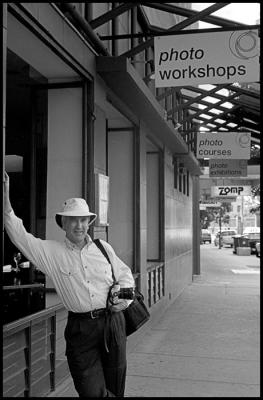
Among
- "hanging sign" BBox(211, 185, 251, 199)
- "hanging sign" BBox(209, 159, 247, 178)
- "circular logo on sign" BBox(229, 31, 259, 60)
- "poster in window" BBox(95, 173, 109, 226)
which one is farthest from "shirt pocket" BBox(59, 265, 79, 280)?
"hanging sign" BBox(211, 185, 251, 199)

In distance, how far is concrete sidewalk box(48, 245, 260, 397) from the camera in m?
5.68

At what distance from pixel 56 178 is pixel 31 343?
1.89 meters

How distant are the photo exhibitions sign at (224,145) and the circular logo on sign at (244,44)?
20.0ft

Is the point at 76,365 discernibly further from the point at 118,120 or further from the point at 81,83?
the point at 118,120

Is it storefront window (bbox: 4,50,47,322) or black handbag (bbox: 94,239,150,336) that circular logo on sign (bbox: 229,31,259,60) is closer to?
storefront window (bbox: 4,50,47,322)

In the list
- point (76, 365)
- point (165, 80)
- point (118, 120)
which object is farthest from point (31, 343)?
point (118, 120)

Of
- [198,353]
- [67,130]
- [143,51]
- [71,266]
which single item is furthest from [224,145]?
[71,266]

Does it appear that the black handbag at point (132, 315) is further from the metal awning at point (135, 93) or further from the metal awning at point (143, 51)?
the metal awning at point (135, 93)

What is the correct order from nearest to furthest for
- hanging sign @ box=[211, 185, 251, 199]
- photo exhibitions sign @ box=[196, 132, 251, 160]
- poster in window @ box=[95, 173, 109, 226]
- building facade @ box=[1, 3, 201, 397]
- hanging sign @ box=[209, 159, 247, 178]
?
building facade @ box=[1, 3, 201, 397]
poster in window @ box=[95, 173, 109, 226]
photo exhibitions sign @ box=[196, 132, 251, 160]
hanging sign @ box=[209, 159, 247, 178]
hanging sign @ box=[211, 185, 251, 199]

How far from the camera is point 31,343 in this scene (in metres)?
4.56

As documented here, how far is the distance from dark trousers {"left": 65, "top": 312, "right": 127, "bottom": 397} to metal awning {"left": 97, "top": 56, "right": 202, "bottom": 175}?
3392 mm

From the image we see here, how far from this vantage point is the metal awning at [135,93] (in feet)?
19.7

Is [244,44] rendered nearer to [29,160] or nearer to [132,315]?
[29,160]

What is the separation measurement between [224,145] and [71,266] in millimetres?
9076
